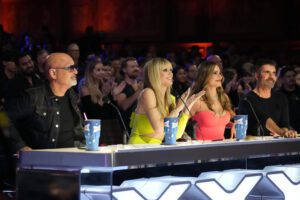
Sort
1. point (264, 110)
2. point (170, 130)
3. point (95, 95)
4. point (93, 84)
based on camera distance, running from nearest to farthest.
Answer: point (170, 130) → point (264, 110) → point (95, 95) → point (93, 84)

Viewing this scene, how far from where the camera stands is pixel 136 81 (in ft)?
32.7

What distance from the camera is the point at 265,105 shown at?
25.6ft

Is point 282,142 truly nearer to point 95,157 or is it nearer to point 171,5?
point 95,157

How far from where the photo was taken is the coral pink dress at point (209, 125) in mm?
7328

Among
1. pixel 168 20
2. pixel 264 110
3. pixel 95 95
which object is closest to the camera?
pixel 264 110

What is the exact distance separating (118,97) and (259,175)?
418 cm

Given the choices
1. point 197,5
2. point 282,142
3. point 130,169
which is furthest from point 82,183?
point 197,5

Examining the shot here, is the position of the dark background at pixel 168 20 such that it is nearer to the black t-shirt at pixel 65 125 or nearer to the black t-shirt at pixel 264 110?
the black t-shirt at pixel 264 110

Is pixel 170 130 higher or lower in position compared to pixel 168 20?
lower

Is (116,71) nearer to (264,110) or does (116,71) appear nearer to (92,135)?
(264,110)

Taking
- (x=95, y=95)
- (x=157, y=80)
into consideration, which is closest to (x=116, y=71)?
(x=95, y=95)

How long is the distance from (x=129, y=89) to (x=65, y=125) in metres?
3.45

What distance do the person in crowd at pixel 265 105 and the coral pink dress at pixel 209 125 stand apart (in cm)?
31

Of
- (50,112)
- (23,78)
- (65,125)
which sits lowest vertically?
(65,125)
